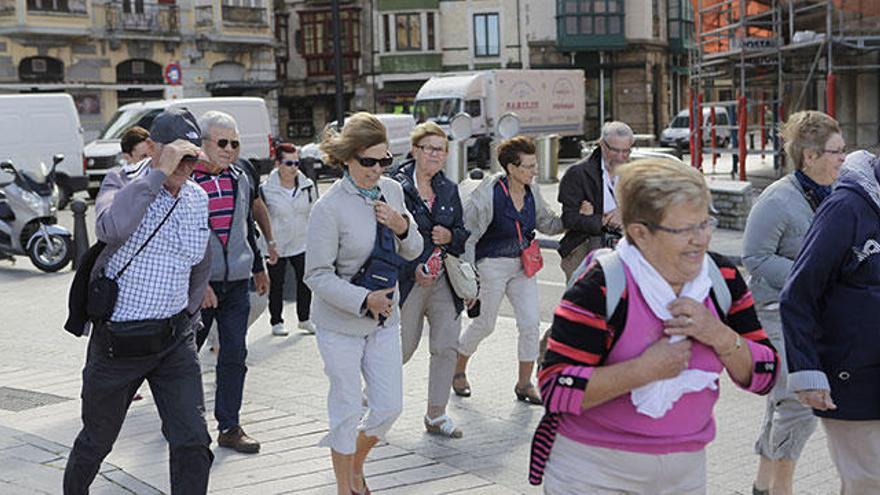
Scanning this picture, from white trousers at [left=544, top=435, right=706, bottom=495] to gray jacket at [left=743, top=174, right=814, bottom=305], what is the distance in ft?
6.51

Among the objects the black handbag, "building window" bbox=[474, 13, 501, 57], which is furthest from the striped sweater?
"building window" bbox=[474, 13, 501, 57]

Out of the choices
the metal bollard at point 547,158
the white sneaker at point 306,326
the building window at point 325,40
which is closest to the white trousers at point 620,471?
the white sneaker at point 306,326

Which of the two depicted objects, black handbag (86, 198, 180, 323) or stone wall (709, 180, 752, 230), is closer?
black handbag (86, 198, 180, 323)

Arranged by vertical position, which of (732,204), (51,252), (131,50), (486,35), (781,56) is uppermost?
(486,35)

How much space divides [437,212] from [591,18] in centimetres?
4506

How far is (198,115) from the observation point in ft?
84.1

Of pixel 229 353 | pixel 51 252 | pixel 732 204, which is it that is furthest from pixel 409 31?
pixel 229 353

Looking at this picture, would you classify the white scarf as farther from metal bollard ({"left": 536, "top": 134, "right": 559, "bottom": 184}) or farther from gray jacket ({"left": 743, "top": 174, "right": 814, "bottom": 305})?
metal bollard ({"left": 536, "top": 134, "right": 559, "bottom": 184})

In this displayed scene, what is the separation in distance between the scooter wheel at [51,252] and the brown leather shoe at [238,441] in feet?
29.0

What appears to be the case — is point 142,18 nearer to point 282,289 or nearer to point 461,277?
point 282,289

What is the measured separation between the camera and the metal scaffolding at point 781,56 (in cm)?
1955

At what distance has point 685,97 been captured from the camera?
180 feet

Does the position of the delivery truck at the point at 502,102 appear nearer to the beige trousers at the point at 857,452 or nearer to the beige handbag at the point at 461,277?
the beige handbag at the point at 461,277

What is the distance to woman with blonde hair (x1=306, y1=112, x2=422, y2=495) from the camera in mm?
4984
